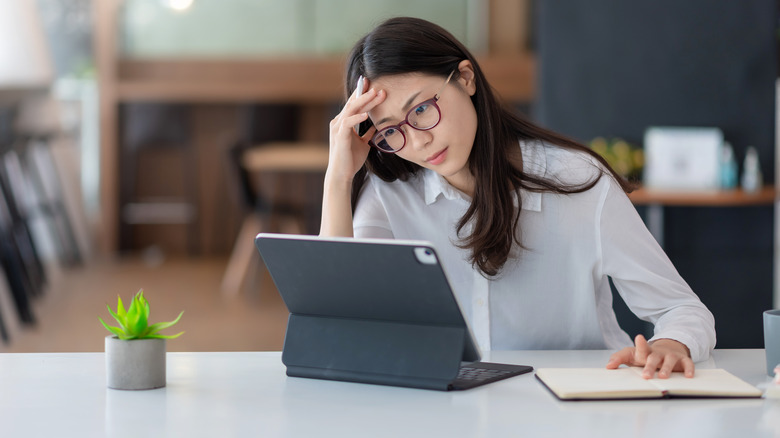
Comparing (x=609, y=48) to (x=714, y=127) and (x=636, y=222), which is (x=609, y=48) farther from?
(x=636, y=222)

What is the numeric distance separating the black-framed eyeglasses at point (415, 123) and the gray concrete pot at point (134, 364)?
21.0 inches

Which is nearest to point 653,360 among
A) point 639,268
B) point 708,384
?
point 708,384

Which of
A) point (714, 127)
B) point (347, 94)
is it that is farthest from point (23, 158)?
point (347, 94)

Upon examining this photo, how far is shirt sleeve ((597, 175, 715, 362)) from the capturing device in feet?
5.06

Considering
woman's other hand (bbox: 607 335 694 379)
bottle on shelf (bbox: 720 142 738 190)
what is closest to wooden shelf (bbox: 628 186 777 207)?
bottle on shelf (bbox: 720 142 738 190)

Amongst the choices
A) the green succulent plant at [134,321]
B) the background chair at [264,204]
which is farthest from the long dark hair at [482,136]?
the background chair at [264,204]

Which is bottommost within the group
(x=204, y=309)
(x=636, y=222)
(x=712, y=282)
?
(x=204, y=309)

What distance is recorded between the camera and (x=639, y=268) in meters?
1.56

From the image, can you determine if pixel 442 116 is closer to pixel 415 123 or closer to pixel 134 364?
pixel 415 123

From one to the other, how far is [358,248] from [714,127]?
129 inches

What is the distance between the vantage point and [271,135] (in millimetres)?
7141

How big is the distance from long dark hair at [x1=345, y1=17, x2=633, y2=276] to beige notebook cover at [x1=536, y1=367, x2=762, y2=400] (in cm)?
39

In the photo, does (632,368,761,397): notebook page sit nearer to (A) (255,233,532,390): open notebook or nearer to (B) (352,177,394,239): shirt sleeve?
(A) (255,233,532,390): open notebook

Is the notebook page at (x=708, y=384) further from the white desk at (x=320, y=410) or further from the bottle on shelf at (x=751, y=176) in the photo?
the bottle on shelf at (x=751, y=176)
